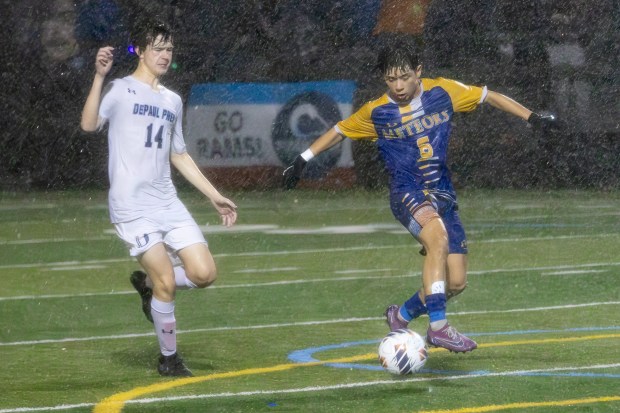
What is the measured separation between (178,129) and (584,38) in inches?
887

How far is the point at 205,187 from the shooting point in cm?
915

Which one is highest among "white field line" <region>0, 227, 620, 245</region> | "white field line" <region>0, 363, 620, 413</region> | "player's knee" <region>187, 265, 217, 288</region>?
"player's knee" <region>187, 265, 217, 288</region>

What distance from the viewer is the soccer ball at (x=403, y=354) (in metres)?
8.55

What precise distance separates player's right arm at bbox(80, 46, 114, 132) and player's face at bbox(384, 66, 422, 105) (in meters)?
1.71

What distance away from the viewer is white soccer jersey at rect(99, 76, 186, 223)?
8992 millimetres

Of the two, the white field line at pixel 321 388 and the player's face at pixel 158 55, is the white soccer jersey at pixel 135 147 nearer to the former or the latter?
the player's face at pixel 158 55

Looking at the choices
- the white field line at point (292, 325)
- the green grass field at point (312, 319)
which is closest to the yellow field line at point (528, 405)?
the green grass field at point (312, 319)

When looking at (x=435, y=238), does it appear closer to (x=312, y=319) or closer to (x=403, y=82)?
(x=403, y=82)

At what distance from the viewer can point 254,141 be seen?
26.4 metres

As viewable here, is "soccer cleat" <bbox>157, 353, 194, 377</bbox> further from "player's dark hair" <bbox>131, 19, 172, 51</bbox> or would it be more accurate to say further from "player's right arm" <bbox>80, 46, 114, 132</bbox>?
"player's dark hair" <bbox>131, 19, 172, 51</bbox>

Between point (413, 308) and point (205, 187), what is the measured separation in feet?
5.23

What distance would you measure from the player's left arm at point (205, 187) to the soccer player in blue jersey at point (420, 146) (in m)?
0.58

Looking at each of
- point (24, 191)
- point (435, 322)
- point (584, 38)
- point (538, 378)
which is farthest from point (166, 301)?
point (584, 38)

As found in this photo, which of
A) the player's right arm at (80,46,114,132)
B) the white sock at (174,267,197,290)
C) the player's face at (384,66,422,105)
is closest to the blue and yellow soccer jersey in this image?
the player's face at (384,66,422,105)
